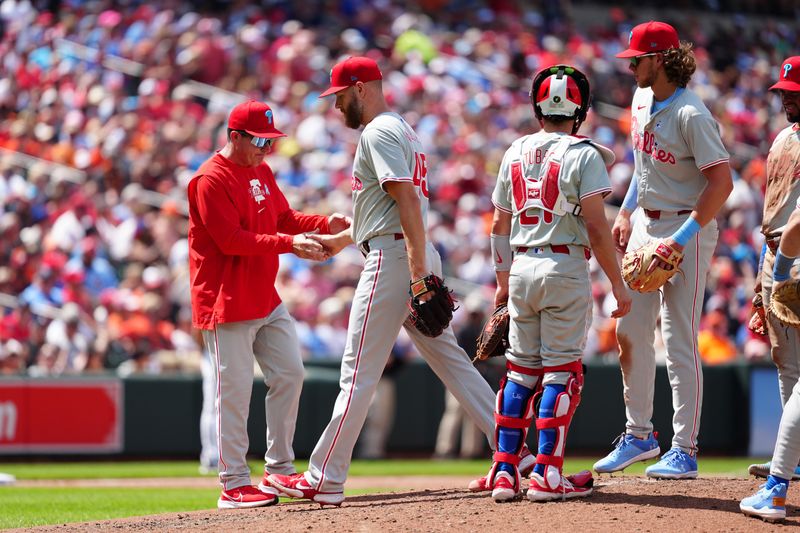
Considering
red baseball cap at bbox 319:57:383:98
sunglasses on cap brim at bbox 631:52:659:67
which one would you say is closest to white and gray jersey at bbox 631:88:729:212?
sunglasses on cap brim at bbox 631:52:659:67

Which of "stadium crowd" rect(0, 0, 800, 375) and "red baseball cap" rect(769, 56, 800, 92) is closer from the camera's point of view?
"red baseball cap" rect(769, 56, 800, 92)

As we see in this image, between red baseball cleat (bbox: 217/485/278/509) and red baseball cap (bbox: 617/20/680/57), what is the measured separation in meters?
2.89

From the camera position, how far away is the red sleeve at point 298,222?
698cm

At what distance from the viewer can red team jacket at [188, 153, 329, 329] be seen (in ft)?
20.7

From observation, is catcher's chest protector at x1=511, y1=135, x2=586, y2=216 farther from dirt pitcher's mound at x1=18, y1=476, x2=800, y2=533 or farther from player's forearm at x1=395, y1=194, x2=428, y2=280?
dirt pitcher's mound at x1=18, y1=476, x2=800, y2=533

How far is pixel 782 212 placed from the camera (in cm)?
612

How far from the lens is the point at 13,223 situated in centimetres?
1490

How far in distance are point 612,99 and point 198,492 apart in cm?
1336

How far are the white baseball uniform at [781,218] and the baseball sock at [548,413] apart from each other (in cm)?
128

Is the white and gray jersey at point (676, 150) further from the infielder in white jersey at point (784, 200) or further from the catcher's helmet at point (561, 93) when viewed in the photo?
the catcher's helmet at point (561, 93)

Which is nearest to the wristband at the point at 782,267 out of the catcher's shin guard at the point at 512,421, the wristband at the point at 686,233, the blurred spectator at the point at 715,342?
the wristband at the point at 686,233

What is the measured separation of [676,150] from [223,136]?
11.5 metres

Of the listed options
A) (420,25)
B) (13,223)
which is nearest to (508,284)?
(13,223)

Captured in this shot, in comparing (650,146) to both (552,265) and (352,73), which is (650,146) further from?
(352,73)
